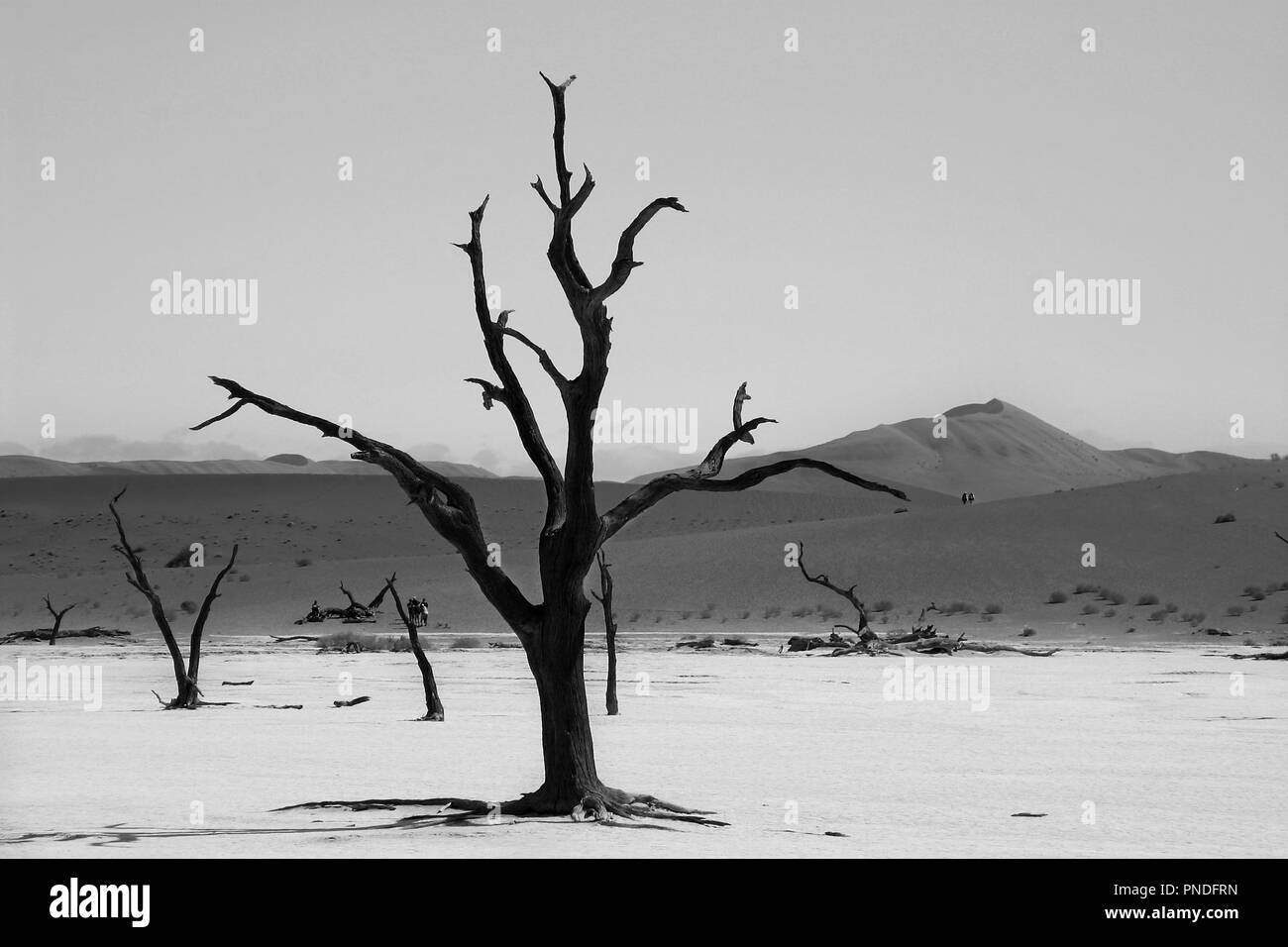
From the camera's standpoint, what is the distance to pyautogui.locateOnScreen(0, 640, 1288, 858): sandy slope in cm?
1030

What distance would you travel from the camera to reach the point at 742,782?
1374 cm

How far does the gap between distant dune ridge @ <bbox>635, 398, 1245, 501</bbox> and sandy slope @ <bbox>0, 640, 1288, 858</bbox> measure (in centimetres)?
10296

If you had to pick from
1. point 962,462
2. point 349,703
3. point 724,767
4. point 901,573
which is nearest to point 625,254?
point 724,767

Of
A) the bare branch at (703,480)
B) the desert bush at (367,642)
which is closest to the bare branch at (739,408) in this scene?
the bare branch at (703,480)

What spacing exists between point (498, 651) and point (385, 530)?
5350cm

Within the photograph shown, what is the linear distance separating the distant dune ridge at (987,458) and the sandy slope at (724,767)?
102959mm

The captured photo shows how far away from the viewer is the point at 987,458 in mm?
160750

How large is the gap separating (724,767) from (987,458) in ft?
491

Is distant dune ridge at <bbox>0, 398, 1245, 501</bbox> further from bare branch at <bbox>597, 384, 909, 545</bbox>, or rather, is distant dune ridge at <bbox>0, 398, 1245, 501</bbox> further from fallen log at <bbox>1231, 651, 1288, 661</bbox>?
bare branch at <bbox>597, 384, 909, 545</bbox>

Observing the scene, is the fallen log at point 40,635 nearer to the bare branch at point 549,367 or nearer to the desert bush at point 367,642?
the desert bush at point 367,642

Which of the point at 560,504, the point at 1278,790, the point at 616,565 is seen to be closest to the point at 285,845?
the point at 560,504

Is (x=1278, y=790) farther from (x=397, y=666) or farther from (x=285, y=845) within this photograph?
(x=397, y=666)

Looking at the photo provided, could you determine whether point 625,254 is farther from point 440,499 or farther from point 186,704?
point 186,704

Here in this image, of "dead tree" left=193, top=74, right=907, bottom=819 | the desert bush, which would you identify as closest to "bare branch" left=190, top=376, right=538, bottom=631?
"dead tree" left=193, top=74, right=907, bottom=819
